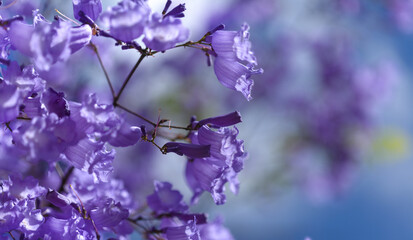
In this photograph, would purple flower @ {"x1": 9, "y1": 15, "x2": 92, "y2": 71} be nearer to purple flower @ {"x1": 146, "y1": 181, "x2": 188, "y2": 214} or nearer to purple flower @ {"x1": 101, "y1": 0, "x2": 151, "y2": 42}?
purple flower @ {"x1": 101, "y1": 0, "x2": 151, "y2": 42}

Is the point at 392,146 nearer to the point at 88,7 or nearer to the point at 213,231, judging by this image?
the point at 213,231

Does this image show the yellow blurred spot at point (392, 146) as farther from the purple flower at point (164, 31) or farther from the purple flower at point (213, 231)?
the purple flower at point (164, 31)

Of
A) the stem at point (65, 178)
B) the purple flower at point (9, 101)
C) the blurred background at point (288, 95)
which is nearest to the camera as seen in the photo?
the purple flower at point (9, 101)

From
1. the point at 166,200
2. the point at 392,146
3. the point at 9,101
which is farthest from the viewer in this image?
the point at 392,146

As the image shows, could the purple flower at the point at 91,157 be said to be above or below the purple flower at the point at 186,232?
below

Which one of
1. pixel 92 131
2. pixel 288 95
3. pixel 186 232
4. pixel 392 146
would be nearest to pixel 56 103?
pixel 92 131

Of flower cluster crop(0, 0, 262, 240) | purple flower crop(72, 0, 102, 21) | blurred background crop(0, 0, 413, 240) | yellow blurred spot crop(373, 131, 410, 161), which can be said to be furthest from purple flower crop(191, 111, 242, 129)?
yellow blurred spot crop(373, 131, 410, 161)

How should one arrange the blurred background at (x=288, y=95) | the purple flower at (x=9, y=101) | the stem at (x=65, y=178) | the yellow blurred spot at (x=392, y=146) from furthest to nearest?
the yellow blurred spot at (x=392, y=146), the blurred background at (x=288, y=95), the stem at (x=65, y=178), the purple flower at (x=9, y=101)

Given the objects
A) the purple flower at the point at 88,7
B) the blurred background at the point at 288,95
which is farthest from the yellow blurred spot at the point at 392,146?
the purple flower at the point at 88,7
